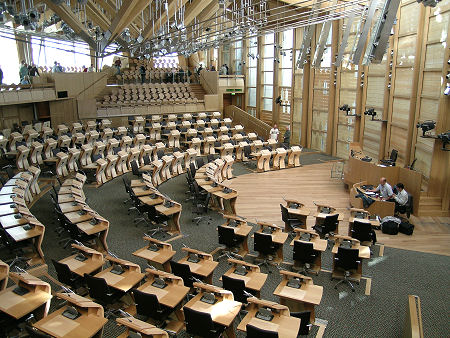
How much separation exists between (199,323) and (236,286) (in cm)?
112

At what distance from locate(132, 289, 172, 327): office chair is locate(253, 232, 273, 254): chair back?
280cm

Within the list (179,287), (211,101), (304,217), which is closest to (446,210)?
(304,217)

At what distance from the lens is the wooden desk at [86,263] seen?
654 centimetres

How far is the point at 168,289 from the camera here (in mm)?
6055

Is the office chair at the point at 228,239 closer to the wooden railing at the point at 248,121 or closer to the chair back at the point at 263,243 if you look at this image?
the chair back at the point at 263,243

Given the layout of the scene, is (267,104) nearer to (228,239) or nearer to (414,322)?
(228,239)

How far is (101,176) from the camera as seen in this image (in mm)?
13203

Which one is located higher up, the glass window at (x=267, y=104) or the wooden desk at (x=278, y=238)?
the glass window at (x=267, y=104)

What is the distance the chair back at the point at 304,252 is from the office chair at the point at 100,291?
3.40 m

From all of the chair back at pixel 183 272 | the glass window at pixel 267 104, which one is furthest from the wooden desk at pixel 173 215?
the glass window at pixel 267 104

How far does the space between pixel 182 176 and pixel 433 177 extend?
829 centimetres

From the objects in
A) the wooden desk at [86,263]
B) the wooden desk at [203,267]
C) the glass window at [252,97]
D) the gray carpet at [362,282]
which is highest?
the glass window at [252,97]

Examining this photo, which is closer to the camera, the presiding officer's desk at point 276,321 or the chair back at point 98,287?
the presiding officer's desk at point 276,321

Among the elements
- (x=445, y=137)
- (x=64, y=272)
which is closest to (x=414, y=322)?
(x=64, y=272)
